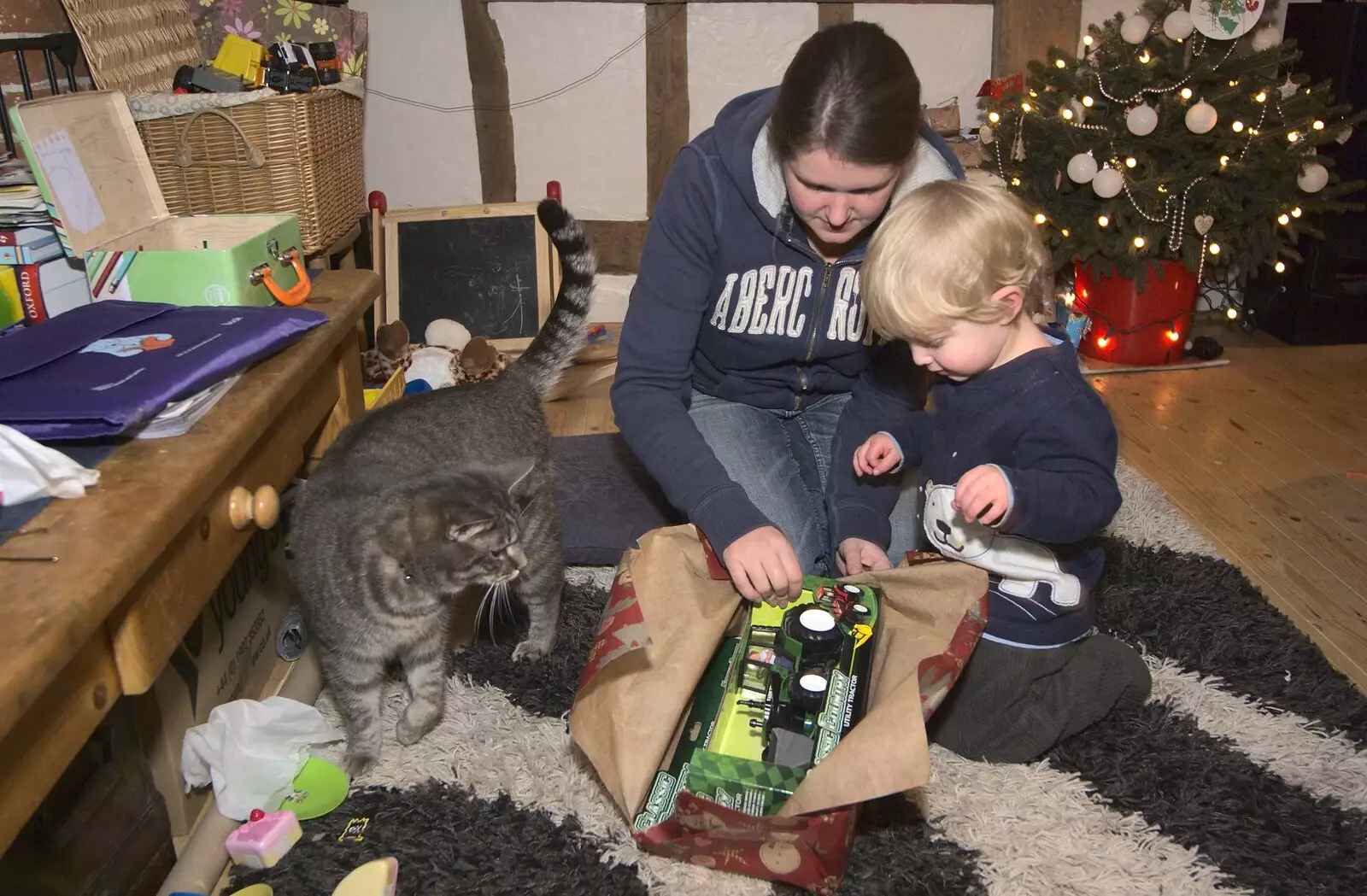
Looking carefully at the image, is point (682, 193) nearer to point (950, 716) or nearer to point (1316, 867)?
point (950, 716)

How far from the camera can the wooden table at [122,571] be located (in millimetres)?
805

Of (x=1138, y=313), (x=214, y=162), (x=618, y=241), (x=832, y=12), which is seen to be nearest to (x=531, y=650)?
(x=214, y=162)

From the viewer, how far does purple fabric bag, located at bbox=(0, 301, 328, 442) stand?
1.08 m

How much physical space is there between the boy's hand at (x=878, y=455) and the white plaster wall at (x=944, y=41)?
87.5 inches

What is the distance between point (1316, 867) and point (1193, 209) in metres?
2.11

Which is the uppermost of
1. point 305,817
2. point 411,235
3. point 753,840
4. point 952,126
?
point 952,126

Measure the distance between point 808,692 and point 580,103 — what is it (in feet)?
8.62

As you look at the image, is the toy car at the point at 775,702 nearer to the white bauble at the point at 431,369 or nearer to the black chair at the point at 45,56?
the black chair at the point at 45,56

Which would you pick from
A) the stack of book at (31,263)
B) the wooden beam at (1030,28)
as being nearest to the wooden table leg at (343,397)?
the stack of book at (31,263)

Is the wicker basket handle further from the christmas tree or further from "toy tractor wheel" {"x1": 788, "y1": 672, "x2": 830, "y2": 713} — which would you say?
the christmas tree

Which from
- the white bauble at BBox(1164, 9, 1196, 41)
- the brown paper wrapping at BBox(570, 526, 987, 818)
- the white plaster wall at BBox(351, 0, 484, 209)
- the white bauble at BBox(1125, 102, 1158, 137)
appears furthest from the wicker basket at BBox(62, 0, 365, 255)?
the white bauble at BBox(1164, 9, 1196, 41)

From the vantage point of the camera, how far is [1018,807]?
141 centimetres

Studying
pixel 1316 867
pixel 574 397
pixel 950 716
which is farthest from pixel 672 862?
pixel 574 397

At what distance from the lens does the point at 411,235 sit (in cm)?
322
